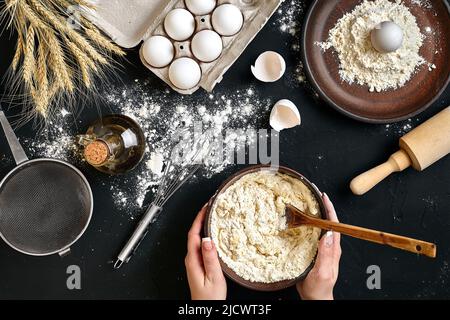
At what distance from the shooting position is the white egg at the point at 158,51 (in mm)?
1462

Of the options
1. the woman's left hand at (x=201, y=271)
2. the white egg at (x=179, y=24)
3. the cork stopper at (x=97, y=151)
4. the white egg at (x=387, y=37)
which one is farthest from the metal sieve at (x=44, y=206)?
the white egg at (x=387, y=37)

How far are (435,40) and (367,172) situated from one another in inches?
17.8

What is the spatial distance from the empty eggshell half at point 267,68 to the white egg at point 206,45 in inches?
5.8

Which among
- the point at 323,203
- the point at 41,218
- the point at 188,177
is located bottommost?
the point at 41,218

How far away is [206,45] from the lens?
1432 mm

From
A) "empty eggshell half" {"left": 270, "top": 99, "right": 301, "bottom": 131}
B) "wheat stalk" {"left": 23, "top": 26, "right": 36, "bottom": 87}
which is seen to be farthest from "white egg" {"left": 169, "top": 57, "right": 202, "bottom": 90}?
"wheat stalk" {"left": 23, "top": 26, "right": 36, "bottom": 87}

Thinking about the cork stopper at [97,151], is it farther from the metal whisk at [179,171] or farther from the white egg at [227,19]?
the white egg at [227,19]

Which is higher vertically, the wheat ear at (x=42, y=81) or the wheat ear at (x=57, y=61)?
the wheat ear at (x=57, y=61)

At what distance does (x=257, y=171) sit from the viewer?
58.2 inches

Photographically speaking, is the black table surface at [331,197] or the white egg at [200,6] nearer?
the white egg at [200,6]

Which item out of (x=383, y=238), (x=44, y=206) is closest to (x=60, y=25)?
(x=44, y=206)

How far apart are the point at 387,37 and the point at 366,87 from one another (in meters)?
0.17

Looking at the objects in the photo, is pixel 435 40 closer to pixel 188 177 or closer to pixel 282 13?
pixel 282 13

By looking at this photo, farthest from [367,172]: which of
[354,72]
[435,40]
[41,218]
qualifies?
[41,218]
